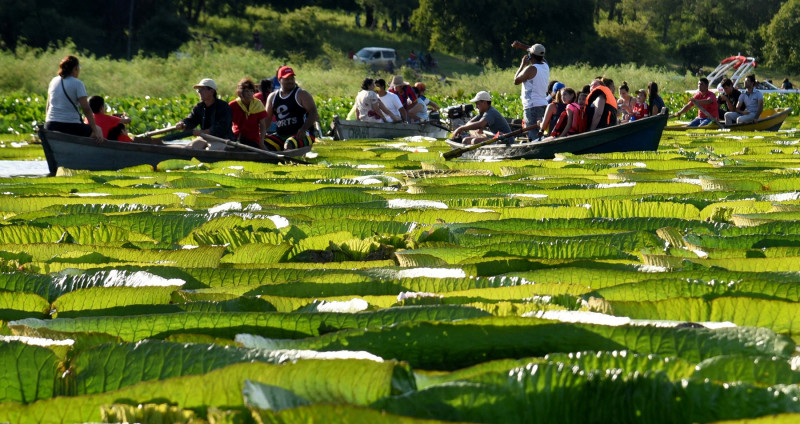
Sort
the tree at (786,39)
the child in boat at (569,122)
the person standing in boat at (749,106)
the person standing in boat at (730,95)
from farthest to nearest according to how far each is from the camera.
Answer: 1. the tree at (786,39)
2. the person standing in boat at (730,95)
3. the person standing in boat at (749,106)
4. the child in boat at (569,122)

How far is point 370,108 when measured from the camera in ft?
55.6

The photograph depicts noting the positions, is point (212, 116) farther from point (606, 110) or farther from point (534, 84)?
point (606, 110)

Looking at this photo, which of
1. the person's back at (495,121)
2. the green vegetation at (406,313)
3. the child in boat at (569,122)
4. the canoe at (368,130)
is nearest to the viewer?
the green vegetation at (406,313)

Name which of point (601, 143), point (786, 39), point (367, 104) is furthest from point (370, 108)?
point (786, 39)

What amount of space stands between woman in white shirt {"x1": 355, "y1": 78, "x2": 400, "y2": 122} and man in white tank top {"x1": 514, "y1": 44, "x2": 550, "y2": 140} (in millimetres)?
4568

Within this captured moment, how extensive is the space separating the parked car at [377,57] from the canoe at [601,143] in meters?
42.4

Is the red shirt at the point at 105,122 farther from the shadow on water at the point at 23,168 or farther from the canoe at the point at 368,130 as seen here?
the canoe at the point at 368,130

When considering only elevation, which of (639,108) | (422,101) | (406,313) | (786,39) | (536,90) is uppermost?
(406,313)

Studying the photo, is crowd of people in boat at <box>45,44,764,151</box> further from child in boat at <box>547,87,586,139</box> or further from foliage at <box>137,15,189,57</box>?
foliage at <box>137,15,189,57</box>

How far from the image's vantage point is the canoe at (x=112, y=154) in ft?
30.1

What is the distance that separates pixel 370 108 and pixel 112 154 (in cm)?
795

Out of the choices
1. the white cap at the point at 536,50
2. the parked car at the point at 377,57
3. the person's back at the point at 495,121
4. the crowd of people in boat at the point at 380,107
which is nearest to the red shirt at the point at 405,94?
the crowd of people in boat at the point at 380,107

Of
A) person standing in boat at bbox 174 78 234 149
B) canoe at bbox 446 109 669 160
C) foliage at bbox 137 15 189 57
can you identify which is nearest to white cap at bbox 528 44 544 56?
canoe at bbox 446 109 669 160

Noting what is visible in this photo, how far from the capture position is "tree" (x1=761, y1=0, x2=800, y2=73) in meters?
62.5
